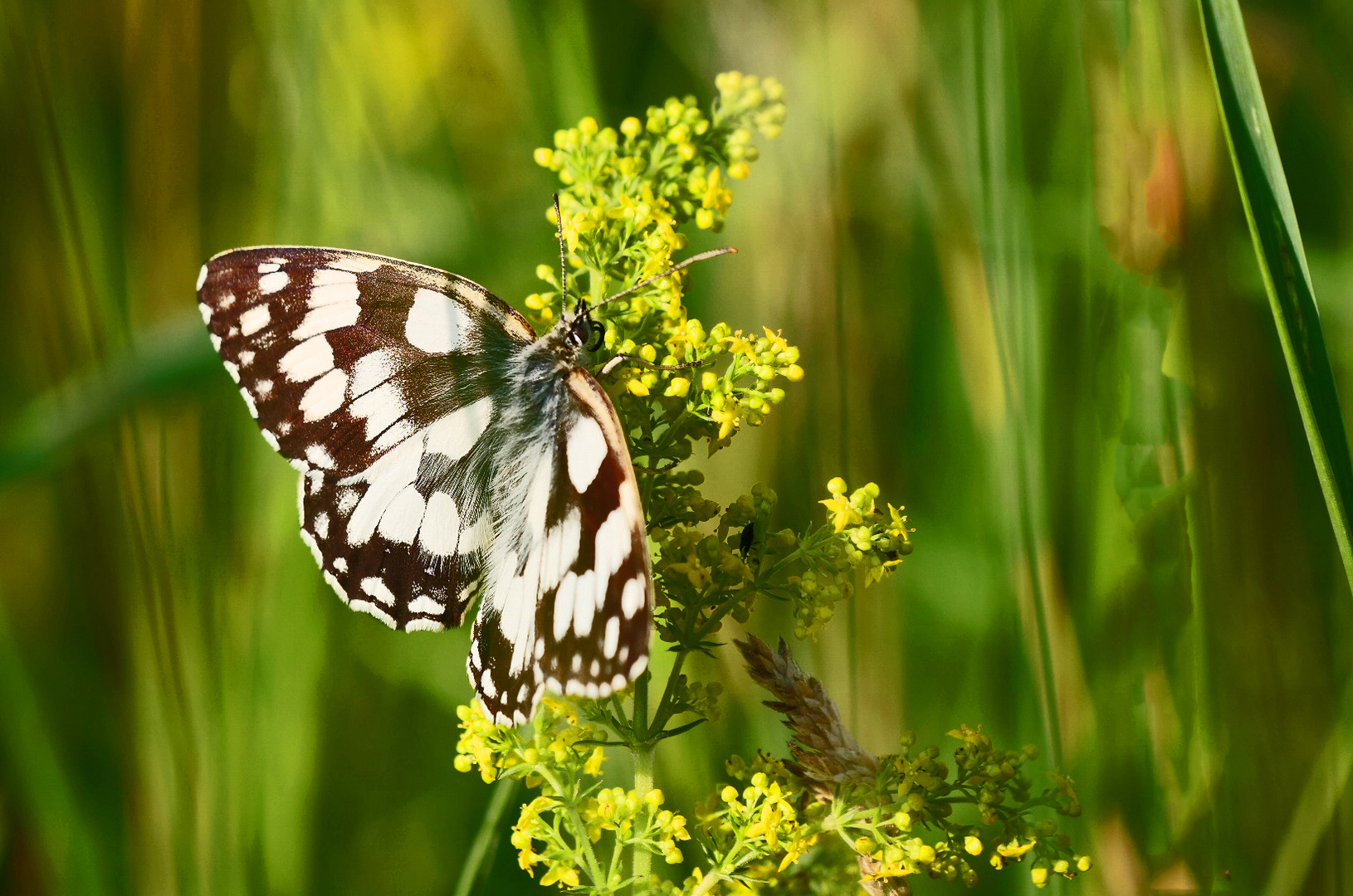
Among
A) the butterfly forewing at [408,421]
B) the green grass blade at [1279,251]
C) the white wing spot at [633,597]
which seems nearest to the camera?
the green grass blade at [1279,251]

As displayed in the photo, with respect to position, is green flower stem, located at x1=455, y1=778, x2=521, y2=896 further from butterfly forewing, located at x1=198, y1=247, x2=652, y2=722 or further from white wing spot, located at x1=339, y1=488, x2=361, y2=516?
white wing spot, located at x1=339, y1=488, x2=361, y2=516

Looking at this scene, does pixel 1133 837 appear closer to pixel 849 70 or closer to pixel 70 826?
pixel 849 70

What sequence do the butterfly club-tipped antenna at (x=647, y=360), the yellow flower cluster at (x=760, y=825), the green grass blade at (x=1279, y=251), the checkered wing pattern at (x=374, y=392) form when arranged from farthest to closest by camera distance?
1. the checkered wing pattern at (x=374, y=392)
2. the butterfly club-tipped antenna at (x=647, y=360)
3. the yellow flower cluster at (x=760, y=825)
4. the green grass blade at (x=1279, y=251)

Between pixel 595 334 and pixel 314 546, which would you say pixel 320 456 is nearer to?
pixel 314 546

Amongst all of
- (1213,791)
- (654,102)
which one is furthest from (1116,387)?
(654,102)

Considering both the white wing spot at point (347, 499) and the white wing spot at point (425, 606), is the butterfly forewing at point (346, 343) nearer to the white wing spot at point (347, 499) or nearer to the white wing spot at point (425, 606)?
the white wing spot at point (347, 499)

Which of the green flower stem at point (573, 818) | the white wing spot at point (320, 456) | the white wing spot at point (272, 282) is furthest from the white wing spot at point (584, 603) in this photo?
the white wing spot at point (272, 282)

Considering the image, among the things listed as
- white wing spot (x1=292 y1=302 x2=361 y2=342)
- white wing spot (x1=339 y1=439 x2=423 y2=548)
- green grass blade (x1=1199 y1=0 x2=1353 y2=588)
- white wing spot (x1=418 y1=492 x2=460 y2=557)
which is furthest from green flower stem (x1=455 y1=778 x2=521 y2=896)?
green grass blade (x1=1199 y1=0 x2=1353 y2=588)
